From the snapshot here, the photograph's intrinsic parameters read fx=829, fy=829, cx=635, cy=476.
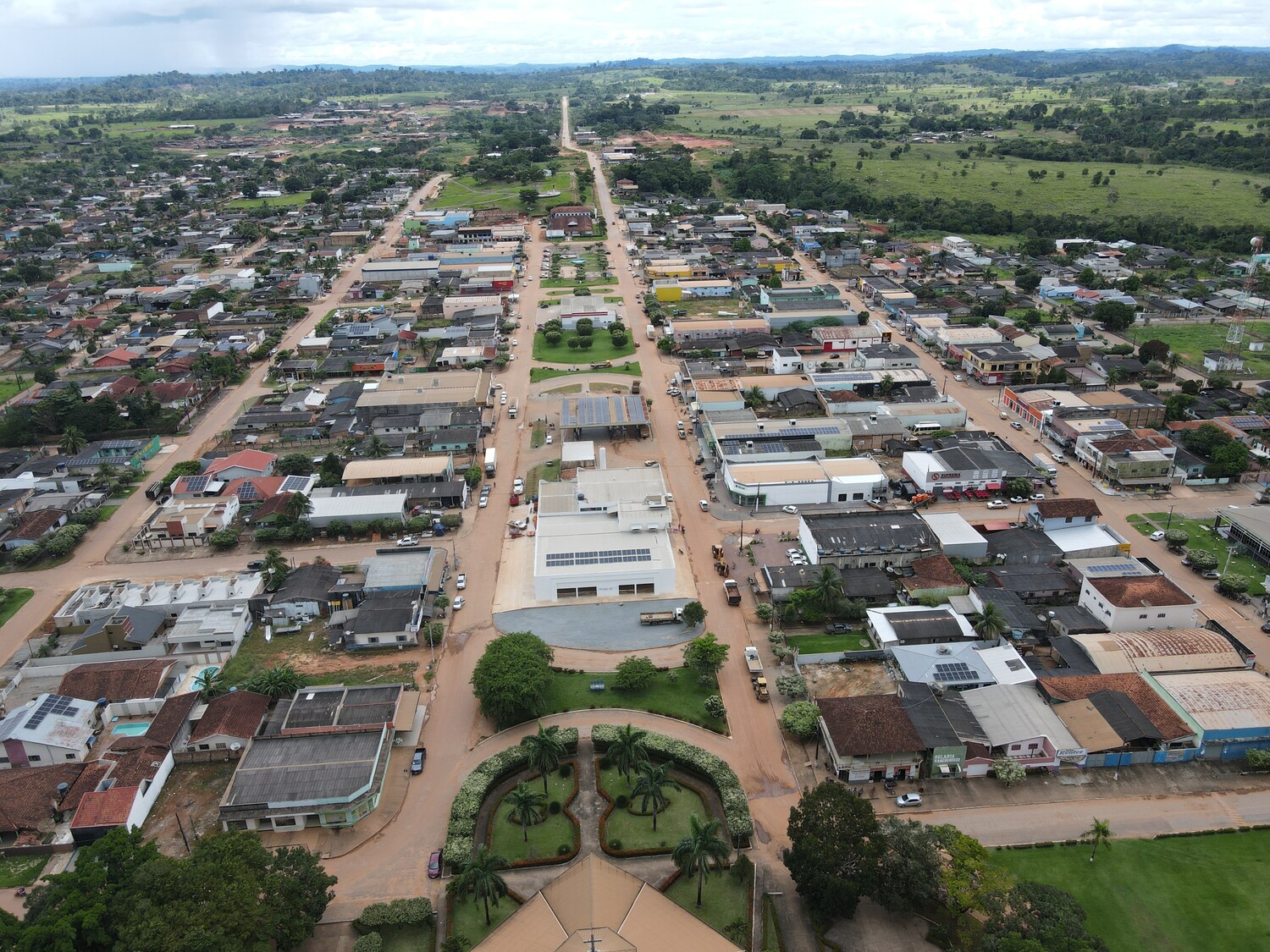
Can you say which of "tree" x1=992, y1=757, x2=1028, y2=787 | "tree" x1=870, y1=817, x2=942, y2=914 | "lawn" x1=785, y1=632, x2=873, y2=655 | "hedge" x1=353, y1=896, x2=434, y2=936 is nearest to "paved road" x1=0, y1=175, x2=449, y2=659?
"hedge" x1=353, y1=896, x2=434, y2=936

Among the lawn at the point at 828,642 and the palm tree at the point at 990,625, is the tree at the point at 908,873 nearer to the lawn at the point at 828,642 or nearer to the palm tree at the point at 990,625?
the lawn at the point at 828,642

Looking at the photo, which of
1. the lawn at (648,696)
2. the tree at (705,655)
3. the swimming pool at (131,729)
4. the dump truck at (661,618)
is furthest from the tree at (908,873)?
the swimming pool at (131,729)

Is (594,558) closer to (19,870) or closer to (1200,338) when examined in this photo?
(19,870)

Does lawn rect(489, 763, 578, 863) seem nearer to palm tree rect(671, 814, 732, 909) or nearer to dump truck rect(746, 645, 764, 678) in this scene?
palm tree rect(671, 814, 732, 909)

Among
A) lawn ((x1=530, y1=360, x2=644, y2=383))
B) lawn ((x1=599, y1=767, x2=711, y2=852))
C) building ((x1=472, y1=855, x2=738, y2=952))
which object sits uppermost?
building ((x1=472, y1=855, x2=738, y2=952))

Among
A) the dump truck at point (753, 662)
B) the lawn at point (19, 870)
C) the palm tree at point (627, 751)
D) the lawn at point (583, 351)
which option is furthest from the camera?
the lawn at point (583, 351)

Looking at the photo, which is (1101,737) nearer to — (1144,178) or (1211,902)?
(1211,902)

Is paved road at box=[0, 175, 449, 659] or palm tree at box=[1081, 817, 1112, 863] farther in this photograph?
paved road at box=[0, 175, 449, 659]

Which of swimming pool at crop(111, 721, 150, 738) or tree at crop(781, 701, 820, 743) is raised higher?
tree at crop(781, 701, 820, 743)
